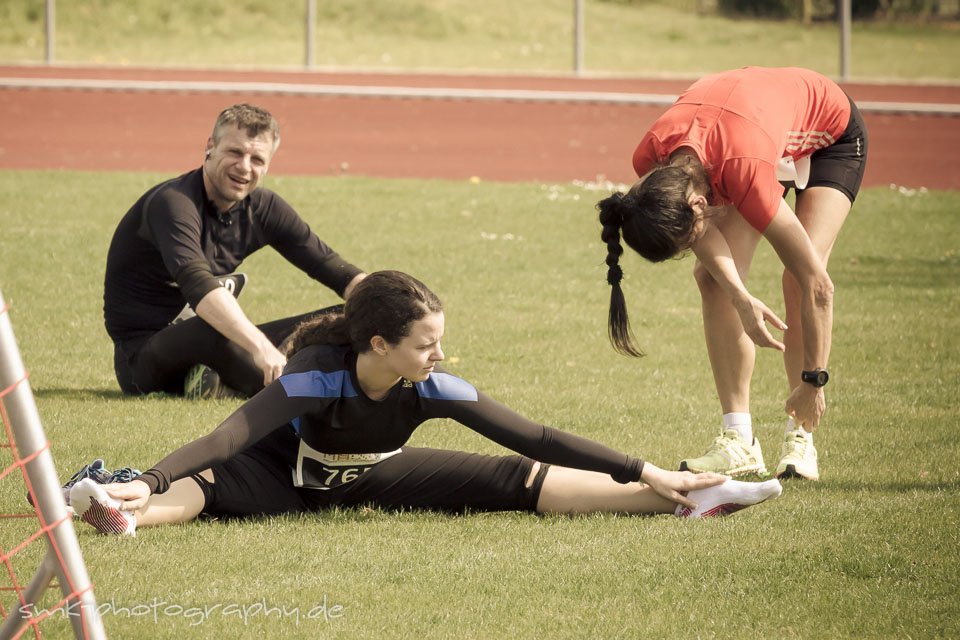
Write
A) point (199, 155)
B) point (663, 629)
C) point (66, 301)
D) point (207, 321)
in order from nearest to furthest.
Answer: point (663, 629)
point (207, 321)
point (66, 301)
point (199, 155)

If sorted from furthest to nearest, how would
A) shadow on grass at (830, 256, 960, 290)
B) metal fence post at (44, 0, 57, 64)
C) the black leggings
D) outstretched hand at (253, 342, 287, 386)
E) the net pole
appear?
metal fence post at (44, 0, 57, 64) < shadow on grass at (830, 256, 960, 290) < the black leggings < outstretched hand at (253, 342, 287, 386) < the net pole

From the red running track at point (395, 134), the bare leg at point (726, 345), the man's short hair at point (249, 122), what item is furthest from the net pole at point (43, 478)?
the red running track at point (395, 134)

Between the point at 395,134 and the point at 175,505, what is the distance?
477 inches

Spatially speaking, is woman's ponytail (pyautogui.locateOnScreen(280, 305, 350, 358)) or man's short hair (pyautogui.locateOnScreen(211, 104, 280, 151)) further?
man's short hair (pyautogui.locateOnScreen(211, 104, 280, 151))

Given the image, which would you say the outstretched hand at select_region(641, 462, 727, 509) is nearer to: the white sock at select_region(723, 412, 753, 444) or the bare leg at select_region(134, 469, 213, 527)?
the white sock at select_region(723, 412, 753, 444)

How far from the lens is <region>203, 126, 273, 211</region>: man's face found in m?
5.83

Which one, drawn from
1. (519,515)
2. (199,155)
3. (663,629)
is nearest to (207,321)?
(519,515)

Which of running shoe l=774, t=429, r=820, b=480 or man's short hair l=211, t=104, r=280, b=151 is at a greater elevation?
man's short hair l=211, t=104, r=280, b=151

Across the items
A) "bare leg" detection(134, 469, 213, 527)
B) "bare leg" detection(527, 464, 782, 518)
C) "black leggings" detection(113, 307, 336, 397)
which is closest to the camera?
"bare leg" detection(134, 469, 213, 527)

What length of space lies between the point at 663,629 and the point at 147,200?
347 cm

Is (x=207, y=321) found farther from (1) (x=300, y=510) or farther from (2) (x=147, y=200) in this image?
(1) (x=300, y=510)

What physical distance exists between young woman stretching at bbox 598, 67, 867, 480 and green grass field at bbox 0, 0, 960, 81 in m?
17.1

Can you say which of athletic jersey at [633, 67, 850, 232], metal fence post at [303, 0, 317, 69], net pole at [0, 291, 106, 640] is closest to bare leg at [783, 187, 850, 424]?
athletic jersey at [633, 67, 850, 232]

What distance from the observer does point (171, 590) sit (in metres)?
3.74
